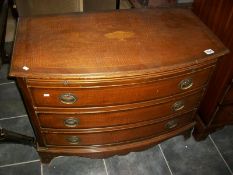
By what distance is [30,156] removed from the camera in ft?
6.27

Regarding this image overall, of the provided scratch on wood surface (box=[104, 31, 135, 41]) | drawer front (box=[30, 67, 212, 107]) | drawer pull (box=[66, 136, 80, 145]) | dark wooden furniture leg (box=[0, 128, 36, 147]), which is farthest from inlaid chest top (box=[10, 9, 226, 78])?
dark wooden furniture leg (box=[0, 128, 36, 147])

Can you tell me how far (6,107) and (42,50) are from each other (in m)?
1.17

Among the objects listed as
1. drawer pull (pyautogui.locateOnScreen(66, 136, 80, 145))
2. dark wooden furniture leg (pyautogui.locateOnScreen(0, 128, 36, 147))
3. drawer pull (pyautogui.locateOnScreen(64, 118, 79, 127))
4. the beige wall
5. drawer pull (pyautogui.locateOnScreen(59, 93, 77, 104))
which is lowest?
dark wooden furniture leg (pyautogui.locateOnScreen(0, 128, 36, 147))

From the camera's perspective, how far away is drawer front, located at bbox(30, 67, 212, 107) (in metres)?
1.29

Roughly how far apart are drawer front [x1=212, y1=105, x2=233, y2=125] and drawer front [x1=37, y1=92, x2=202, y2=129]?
338mm

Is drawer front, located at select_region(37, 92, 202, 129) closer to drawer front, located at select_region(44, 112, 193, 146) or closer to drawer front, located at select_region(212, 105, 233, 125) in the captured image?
drawer front, located at select_region(44, 112, 193, 146)

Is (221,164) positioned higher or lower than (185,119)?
lower

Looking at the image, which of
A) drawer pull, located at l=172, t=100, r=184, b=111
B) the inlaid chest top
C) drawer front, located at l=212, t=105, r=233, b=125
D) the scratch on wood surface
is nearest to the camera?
the inlaid chest top

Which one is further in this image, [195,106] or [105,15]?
[195,106]

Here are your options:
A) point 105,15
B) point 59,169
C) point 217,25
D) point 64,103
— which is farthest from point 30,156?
point 217,25

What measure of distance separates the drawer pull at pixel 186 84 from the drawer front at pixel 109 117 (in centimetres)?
10

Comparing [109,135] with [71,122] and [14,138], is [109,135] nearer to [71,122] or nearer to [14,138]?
[71,122]

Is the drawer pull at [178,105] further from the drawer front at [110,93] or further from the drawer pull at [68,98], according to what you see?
the drawer pull at [68,98]

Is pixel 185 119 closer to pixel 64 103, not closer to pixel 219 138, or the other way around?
pixel 219 138
